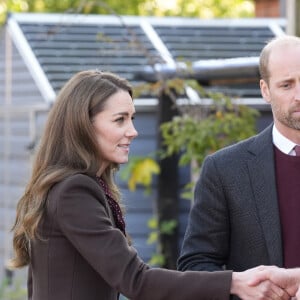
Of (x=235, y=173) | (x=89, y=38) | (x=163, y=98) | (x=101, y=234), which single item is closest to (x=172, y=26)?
(x=89, y=38)

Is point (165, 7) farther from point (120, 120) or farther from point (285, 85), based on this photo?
point (120, 120)

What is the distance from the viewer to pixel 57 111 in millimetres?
4062

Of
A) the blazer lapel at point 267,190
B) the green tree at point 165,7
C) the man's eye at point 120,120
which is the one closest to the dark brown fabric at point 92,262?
the man's eye at point 120,120

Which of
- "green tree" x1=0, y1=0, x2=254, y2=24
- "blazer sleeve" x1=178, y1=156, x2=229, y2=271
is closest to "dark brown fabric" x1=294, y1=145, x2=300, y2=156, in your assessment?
"blazer sleeve" x1=178, y1=156, x2=229, y2=271

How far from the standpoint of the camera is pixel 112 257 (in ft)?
12.5

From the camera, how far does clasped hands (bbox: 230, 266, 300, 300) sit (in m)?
3.95

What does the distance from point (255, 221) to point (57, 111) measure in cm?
93

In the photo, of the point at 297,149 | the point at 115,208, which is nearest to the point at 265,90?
the point at 297,149

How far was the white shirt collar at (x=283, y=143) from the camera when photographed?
4445 millimetres

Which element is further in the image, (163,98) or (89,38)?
(89,38)

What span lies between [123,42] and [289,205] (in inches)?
239

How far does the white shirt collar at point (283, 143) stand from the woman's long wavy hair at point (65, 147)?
2.31 ft

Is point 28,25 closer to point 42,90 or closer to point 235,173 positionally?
point 42,90

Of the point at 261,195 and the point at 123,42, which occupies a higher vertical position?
→ the point at 261,195
